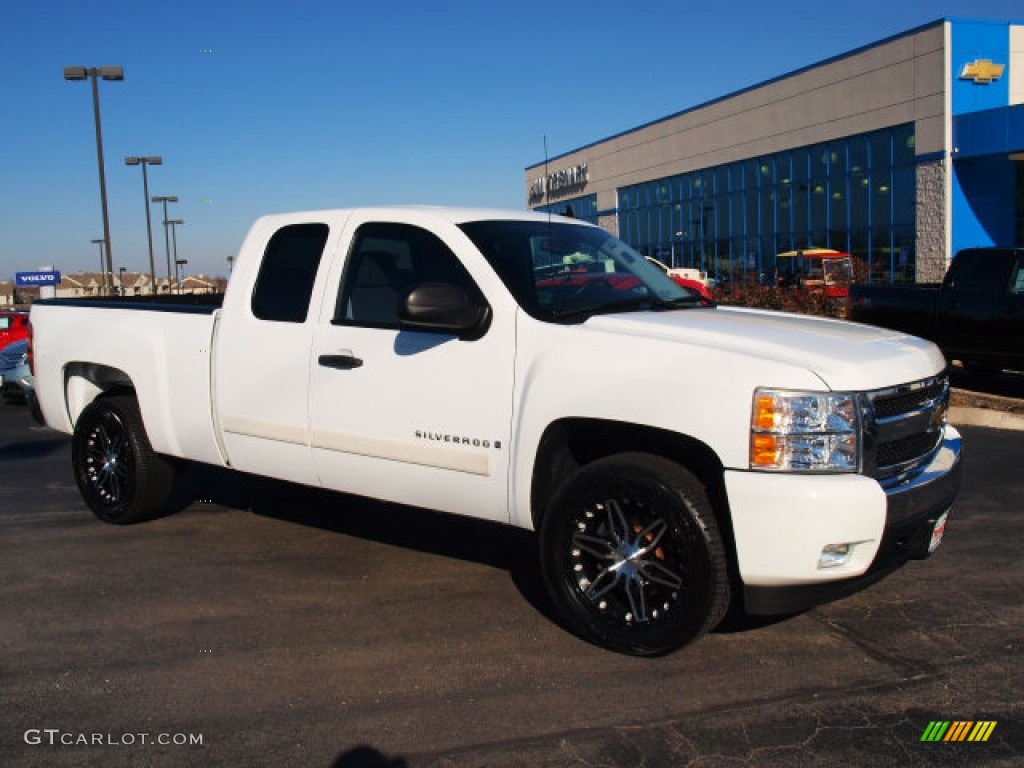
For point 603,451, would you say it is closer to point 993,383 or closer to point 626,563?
point 626,563

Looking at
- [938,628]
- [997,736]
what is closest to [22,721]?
[997,736]

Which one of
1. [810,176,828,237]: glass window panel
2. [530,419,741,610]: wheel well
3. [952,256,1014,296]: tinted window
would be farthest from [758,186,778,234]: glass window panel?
[530,419,741,610]: wheel well

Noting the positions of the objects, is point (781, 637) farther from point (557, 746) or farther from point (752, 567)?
point (557, 746)

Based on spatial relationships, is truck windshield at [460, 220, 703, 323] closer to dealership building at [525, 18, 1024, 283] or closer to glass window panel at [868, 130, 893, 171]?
dealership building at [525, 18, 1024, 283]

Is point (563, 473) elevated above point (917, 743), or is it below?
above

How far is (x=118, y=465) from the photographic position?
644 cm

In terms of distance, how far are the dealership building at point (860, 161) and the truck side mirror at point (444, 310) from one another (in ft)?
58.7

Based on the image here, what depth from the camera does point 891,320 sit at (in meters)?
12.4

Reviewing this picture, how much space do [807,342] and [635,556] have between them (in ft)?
3.74

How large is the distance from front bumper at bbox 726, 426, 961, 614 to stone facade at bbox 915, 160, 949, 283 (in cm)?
2771

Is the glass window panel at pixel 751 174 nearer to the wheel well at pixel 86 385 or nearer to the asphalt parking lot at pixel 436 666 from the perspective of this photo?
the asphalt parking lot at pixel 436 666

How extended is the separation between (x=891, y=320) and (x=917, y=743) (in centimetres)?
971

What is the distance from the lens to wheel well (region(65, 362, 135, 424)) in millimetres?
6535

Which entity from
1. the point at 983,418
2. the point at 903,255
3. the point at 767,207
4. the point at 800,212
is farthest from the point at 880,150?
the point at 983,418
